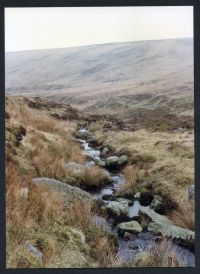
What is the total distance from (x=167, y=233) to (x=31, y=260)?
1254mm

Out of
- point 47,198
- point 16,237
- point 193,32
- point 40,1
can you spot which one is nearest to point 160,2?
point 193,32

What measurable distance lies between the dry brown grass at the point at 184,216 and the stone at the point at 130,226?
1.03ft

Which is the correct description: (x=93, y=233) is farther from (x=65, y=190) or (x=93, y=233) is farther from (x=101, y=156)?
(x=101, y=156)

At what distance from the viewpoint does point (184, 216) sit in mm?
5027

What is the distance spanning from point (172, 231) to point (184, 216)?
0.18 meters

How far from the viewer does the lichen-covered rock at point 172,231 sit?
4992 millimetres

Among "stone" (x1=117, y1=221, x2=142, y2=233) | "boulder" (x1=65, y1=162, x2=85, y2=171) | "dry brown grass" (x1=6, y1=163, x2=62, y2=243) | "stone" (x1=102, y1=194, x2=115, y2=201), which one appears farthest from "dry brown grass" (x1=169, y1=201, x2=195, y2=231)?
"dry brown grass" (x1=6, y1=163, x2=62, y2=243)

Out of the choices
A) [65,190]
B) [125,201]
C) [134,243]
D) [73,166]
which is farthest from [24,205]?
[134,243]

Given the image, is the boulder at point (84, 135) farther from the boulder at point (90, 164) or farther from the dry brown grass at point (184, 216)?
the dry brown grass at point (184, 216)

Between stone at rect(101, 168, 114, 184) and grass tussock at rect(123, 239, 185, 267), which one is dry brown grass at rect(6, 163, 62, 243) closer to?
stone at rect(101, 168, 114, 184)

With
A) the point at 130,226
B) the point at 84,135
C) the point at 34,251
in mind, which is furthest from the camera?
the point at 84,135

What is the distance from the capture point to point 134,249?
196 inches

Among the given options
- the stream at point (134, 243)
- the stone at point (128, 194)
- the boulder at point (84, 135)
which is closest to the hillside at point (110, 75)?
the boulder at point (84, 135)

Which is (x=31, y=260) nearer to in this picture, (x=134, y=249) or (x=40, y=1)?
(x=134, y=249)
